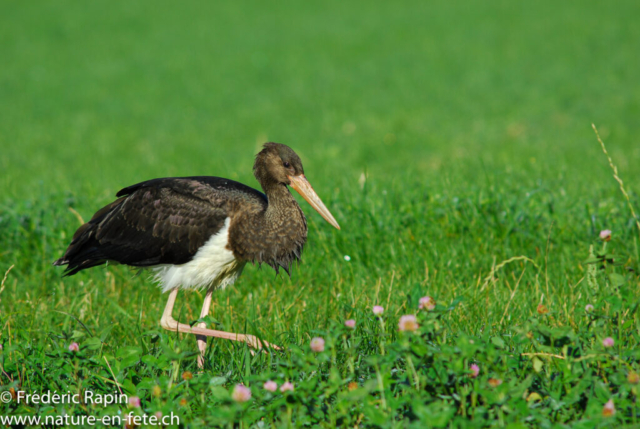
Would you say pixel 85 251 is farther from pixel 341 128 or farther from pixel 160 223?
pixel 341 128

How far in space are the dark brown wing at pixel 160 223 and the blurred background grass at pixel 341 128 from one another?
36 cm

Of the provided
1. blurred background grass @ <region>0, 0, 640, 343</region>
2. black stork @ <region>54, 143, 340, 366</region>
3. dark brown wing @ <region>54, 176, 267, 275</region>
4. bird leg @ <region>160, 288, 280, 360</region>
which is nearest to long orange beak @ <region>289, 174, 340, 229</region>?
black stork @ <region>54, 143, 340, 366</region>

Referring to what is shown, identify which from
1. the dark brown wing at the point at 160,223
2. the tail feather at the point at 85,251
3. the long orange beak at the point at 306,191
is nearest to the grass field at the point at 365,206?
the tail feather at the point at 85,251

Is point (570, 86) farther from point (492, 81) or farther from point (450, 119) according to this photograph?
point (450, 119)

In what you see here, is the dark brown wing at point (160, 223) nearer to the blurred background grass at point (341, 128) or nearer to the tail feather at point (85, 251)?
the tail feather at point (85, 251)

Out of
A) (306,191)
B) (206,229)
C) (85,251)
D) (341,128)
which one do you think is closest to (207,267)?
(206,229)

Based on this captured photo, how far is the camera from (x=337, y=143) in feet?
35.7

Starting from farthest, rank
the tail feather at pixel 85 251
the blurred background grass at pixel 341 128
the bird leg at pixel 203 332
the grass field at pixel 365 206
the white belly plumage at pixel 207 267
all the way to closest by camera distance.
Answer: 1. the blurred background grass at pixel 341 128
2. the tail feather at pixel 85 251
3. the white belly plumage at pixel 207 267
4. the bird leg at pixel 203 332
5. the grass field at pixel 365 206

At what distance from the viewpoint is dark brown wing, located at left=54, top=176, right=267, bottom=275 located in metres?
4.15

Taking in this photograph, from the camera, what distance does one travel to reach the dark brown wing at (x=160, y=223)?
415 cm

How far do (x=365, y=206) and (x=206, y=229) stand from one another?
1.67m

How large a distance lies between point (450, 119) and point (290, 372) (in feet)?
32.9

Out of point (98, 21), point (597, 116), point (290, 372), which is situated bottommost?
point (597, 116)

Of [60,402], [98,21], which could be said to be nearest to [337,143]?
[60,402]
